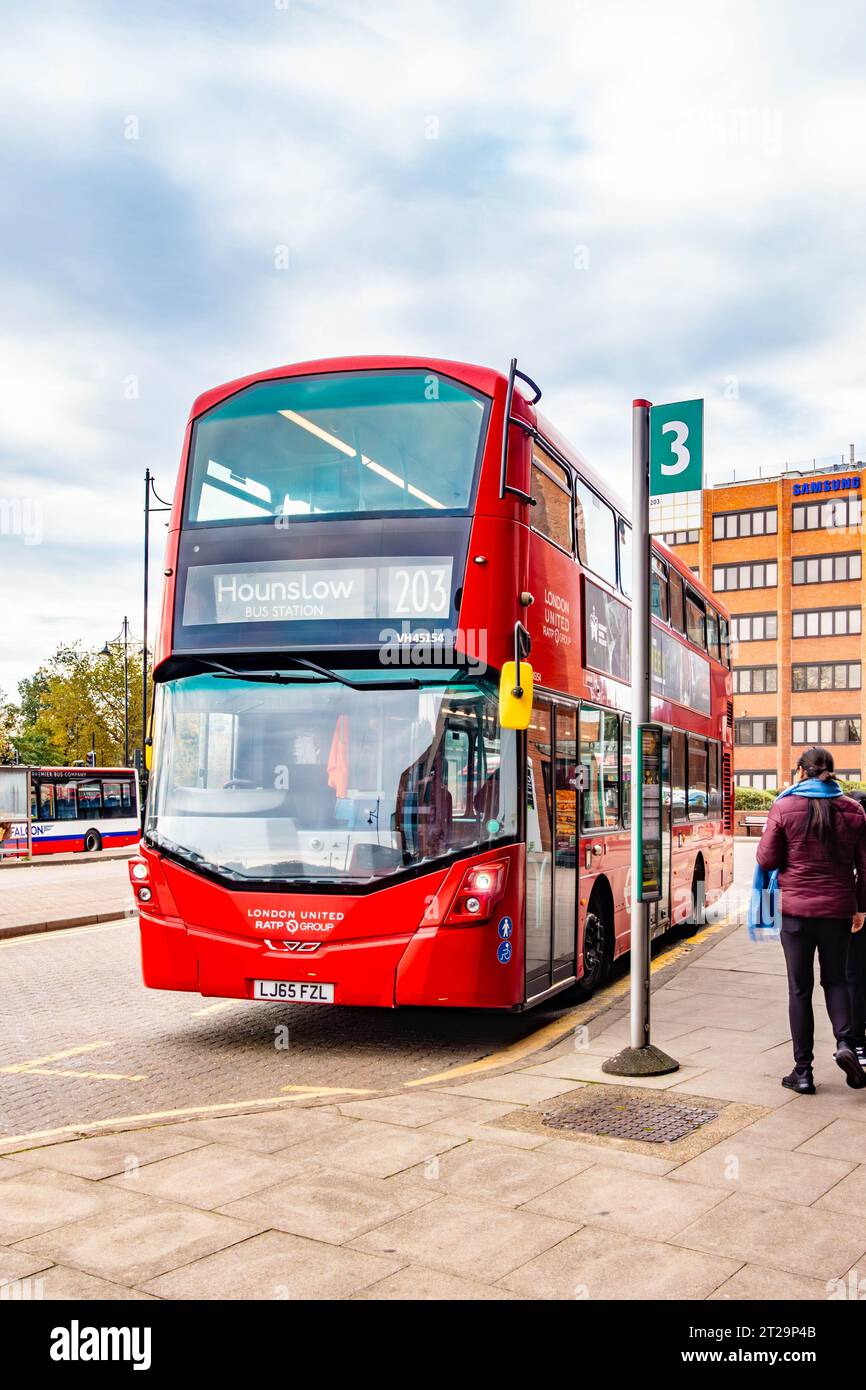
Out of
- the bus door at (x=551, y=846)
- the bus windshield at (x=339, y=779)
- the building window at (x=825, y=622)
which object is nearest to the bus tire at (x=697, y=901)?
the bus door at (x=551, y=846)

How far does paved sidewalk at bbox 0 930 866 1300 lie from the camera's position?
4.12 m

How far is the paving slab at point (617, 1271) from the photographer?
401 cm

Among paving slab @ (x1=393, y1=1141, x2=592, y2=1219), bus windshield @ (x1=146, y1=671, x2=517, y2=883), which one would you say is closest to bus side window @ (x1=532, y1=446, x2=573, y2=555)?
bus windshield @ (x1=146, y1=671, x2=517, y2=883)

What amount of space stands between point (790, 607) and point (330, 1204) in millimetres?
68136

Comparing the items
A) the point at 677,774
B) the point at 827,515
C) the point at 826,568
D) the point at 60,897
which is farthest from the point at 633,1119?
the point at 827,515

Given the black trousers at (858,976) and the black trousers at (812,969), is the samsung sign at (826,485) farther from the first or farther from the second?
the black trousers at (812,969)

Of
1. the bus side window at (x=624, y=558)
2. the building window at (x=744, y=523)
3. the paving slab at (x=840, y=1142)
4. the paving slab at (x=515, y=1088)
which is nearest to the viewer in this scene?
the paving slab at (x=840, y=1142)

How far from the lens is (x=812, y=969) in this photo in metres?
6.82

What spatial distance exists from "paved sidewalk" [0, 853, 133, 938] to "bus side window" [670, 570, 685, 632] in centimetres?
882

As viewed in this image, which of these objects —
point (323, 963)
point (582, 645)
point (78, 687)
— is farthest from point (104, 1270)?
point (78, 687)

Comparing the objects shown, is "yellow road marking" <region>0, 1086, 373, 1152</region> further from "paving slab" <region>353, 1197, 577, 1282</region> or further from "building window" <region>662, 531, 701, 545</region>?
"building window" <region>662, 531, 701, 545</region>

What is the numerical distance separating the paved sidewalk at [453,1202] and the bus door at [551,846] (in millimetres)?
1505

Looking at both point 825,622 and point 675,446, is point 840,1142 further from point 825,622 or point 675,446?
point 825,622

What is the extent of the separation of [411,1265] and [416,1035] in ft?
15.5
